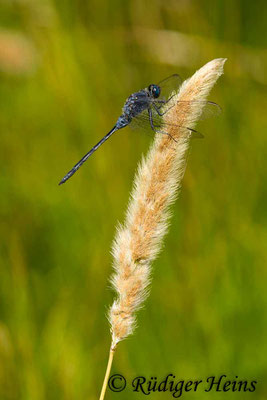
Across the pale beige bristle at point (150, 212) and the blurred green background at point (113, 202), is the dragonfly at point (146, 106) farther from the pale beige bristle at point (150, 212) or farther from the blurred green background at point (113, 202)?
the pale beige bristle at point (150, 212)

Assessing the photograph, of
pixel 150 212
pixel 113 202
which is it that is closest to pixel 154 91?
pixel 113 202

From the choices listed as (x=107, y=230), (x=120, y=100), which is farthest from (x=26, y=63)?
(x=107, y=230)

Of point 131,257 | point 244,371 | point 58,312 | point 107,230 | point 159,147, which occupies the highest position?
point 159,147

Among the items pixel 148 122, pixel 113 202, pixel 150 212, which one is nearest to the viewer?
pixel 150 212

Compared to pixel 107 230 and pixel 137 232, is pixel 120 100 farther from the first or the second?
pixel 137 232

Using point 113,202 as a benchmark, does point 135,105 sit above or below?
above

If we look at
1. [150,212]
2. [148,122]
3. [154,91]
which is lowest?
[150,212]

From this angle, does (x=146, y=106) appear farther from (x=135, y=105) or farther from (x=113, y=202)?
(x=113, y=202)
